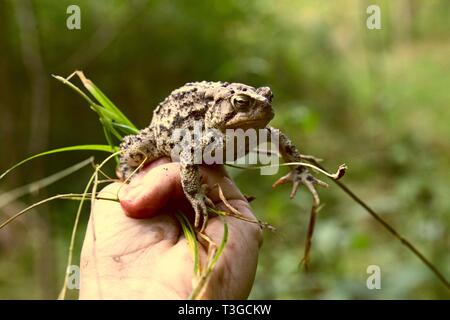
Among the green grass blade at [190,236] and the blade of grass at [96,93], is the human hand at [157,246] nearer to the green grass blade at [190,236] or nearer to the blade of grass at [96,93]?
the green grass blade at [190,236]

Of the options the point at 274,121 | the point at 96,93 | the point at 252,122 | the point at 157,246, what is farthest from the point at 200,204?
the point at 274,121

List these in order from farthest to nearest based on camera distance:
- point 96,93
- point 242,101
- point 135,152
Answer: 1. point 135,152
2. point 96,93
3. point 242,101

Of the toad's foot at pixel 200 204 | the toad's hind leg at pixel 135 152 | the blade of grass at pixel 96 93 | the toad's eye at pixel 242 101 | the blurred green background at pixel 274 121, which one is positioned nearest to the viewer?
the toad's foot at pixel 200 204

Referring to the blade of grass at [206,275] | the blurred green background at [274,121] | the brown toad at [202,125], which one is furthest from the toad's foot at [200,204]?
the blurred green background at [274,121]

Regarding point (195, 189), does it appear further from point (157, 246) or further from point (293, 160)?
point (293, 160)

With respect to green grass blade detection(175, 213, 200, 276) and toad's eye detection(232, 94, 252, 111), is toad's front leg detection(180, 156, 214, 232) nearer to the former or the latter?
green grass blade detection(175, 213, 200, 276)

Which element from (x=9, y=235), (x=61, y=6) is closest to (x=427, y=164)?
(x=61, y=6)
